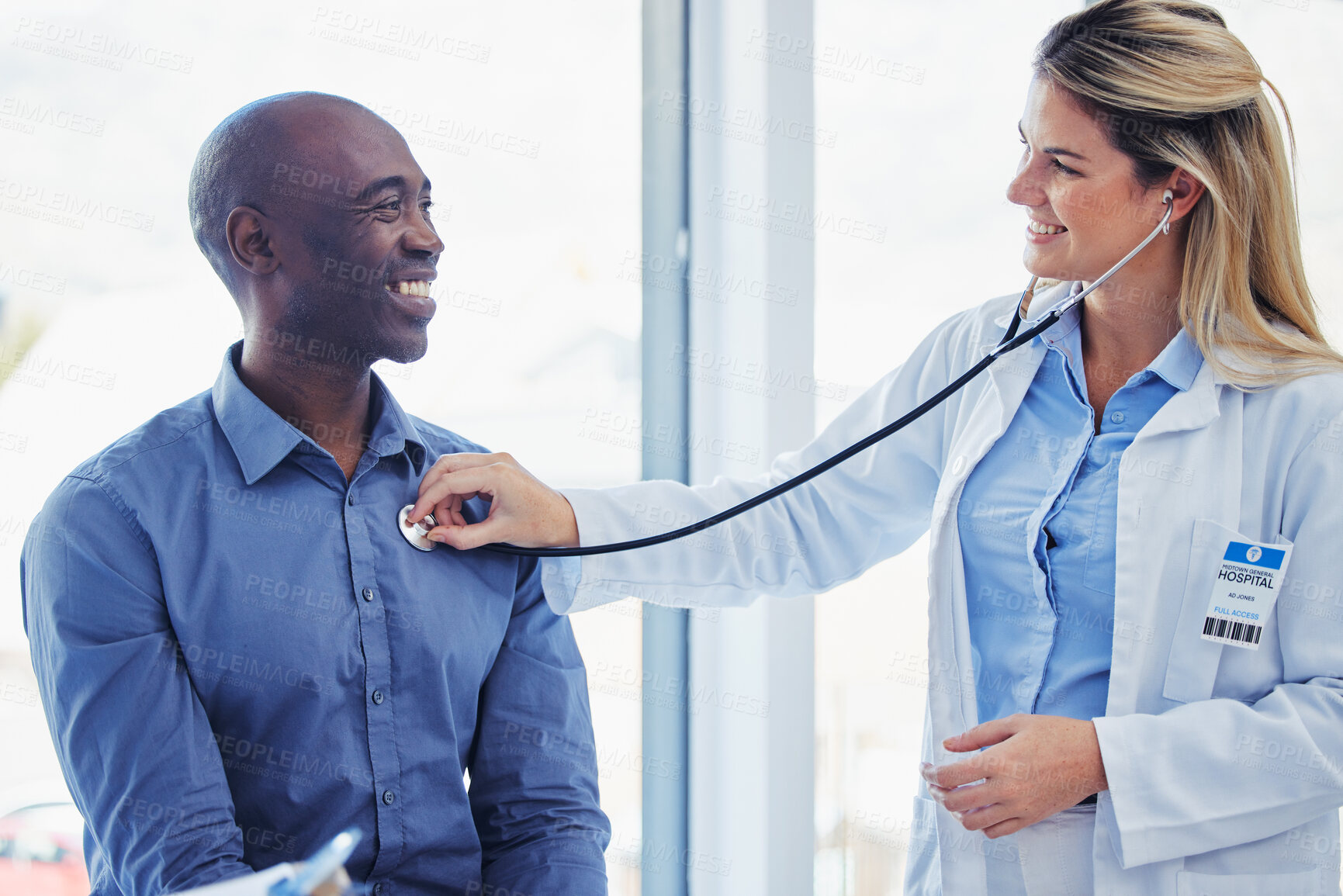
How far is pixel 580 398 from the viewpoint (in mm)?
1823

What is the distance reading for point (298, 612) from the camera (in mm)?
1065

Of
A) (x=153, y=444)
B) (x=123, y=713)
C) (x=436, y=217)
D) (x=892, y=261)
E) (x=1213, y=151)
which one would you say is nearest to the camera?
(x=123, y=713)

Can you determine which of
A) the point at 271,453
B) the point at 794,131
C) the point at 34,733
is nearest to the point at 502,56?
the point at 794,131

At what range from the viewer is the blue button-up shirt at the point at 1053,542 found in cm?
119

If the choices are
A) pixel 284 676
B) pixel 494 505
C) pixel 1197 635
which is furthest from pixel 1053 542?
pixel 284 676

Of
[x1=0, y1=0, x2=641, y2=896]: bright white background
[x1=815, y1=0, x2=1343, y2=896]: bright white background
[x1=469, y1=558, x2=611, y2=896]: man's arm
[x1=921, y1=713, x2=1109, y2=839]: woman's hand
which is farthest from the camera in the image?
[x1=815, y1=0, x2=1343, y2=896]: bright white background

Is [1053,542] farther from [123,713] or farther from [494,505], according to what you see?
[123,713]

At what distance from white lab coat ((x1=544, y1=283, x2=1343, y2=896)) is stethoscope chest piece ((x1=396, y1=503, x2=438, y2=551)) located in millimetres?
182

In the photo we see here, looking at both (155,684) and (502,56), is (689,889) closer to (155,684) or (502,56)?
(155,684)

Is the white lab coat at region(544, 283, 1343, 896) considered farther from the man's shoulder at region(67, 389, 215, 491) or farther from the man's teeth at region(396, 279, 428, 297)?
the man's shoulder at region(67, 389, 215, 491)

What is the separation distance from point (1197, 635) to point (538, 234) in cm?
122

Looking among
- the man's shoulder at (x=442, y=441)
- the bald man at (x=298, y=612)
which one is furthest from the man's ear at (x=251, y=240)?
the man's shoulder at (x=442, y=441)

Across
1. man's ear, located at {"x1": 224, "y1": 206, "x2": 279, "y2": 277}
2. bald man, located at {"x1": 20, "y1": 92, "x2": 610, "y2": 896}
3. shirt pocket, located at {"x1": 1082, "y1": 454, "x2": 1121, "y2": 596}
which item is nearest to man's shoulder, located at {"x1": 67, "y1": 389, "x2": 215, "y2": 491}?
bald man, located at {"x1": 20, "y1": 92, "x2": 610, "y2": 896}

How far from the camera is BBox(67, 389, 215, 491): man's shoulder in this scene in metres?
1.02
